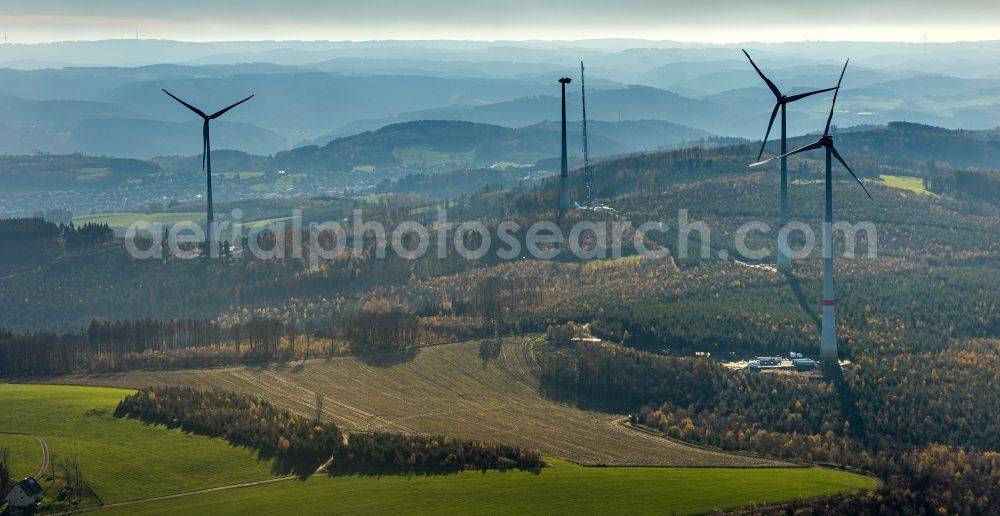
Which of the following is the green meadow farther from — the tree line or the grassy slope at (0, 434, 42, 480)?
the tree line

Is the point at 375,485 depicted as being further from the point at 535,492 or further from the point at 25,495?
the point at 25,495

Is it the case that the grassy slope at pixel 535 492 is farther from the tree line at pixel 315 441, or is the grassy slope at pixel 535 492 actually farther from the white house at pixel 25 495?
the white house at pixel 25 495

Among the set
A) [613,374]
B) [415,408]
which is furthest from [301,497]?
[613,374]

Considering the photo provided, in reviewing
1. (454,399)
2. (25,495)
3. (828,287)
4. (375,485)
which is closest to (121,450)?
(25,495)

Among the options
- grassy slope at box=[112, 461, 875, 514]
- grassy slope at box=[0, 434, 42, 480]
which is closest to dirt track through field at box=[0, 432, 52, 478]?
grassy slope at box=[0, 434, 42, 480]

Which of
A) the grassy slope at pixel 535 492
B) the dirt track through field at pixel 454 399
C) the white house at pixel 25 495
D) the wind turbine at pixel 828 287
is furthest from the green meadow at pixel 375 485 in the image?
the wind turbine at pixel 828 287

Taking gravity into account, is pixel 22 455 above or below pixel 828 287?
below
